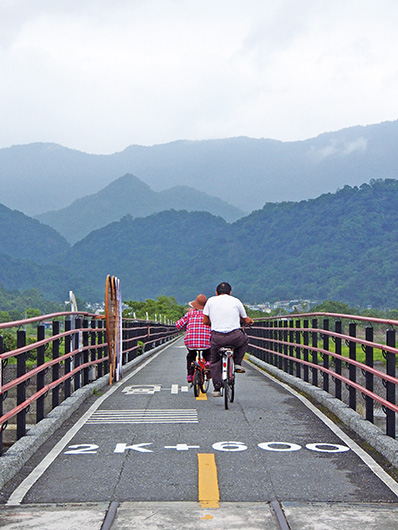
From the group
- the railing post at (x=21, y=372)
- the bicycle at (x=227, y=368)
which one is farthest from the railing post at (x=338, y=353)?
the railing post at (x=21, y=372)

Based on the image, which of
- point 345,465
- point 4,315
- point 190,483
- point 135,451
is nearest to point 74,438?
point 135,451

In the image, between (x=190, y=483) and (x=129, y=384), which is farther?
(x=129, y=384)

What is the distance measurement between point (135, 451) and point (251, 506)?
2.25 m

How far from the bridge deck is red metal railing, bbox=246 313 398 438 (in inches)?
23.3

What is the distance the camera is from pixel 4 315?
192750mm

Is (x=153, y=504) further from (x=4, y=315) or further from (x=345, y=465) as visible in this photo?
(x=4, y=315)

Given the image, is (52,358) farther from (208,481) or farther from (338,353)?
(208,481)

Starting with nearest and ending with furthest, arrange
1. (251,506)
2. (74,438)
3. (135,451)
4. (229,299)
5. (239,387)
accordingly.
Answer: (251,506), (135,451), (74,438), (229,299), (239,387)

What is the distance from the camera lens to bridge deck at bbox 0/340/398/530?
4941 mm

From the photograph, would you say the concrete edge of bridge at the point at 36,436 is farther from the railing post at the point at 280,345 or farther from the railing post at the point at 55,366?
the railing post at the point at 280,345

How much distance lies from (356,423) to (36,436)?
355cm

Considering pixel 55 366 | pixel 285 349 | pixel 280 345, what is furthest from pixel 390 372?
pixel 280 345

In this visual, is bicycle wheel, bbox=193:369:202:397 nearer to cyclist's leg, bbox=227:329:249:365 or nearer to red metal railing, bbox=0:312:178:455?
cyclist's leg, bbox=227:329:249:365

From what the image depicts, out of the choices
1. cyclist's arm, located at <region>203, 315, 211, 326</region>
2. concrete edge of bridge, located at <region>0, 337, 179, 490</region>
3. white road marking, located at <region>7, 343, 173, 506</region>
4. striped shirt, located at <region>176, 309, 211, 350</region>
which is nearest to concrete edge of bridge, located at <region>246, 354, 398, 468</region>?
striped shirt, located at <region>176, 309, 211, 350</region>
